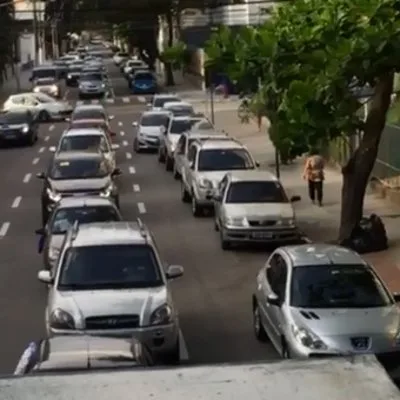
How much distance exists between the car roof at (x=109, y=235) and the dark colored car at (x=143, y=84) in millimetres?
62943

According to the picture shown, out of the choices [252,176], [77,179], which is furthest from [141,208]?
[252,176]

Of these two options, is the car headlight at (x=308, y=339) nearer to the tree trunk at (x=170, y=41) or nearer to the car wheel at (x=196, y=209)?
the car wheel at (x=196, y=209)

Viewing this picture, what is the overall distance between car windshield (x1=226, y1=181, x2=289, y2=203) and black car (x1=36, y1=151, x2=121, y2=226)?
9.49 ft

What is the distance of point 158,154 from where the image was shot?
45.6 m

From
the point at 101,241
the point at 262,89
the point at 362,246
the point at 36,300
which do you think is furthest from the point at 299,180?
the point at 101,241

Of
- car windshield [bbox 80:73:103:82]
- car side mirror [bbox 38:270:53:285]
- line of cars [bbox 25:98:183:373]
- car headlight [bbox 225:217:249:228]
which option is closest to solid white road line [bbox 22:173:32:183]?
car headlight [bbox 225:217:249:228]

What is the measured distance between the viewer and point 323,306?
15.5 metres

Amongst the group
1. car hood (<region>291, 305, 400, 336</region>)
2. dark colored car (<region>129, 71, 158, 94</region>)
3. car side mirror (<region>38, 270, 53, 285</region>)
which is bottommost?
dark colored car (<region>129, 71, 158, 94</region>)

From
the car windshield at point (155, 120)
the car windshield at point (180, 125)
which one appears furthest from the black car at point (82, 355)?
the car windshield at point (155, 120)

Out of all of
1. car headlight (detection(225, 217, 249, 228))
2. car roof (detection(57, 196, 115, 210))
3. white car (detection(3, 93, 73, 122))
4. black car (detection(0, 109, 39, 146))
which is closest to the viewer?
car roof (detection(57, 196, 115, 210))

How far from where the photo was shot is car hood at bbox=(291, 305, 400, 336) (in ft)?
48.8

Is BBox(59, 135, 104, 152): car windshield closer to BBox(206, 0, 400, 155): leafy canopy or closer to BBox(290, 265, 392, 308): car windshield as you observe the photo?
BBox(206, 0, 400, 155): leafy canopy

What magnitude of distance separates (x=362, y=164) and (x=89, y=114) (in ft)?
91.5

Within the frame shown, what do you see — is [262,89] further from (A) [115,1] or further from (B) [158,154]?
(A) [115,1]
